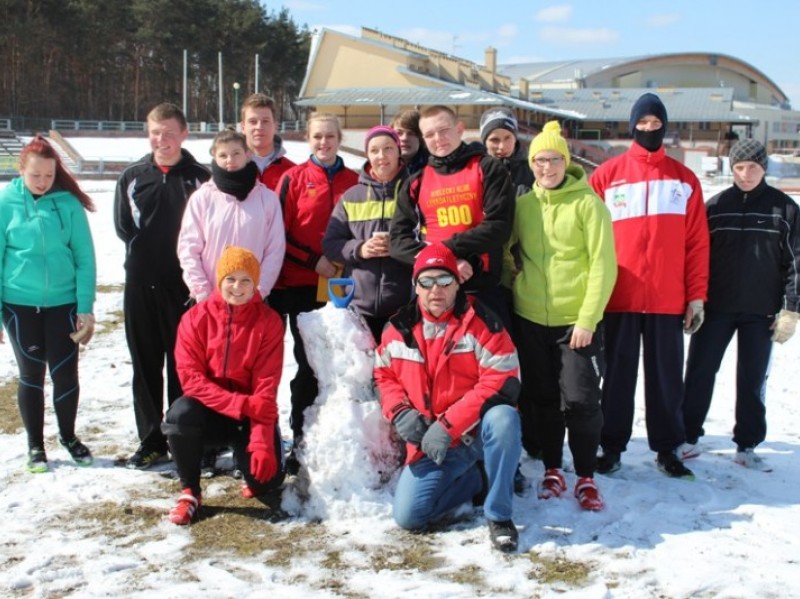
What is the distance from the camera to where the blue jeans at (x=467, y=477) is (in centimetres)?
346

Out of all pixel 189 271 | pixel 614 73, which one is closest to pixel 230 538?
pixel 189 271

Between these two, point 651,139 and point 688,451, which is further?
point 688,451

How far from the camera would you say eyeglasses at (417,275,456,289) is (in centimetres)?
357

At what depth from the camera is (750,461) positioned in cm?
450

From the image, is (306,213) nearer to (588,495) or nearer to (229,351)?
(229,351)

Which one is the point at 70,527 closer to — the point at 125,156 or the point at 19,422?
the point at 19,422

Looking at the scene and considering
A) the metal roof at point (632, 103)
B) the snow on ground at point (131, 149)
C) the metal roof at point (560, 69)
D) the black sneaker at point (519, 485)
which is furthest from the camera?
the metal roof at point (560, 69)

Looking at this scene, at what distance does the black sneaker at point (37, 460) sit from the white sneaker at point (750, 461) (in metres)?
4.13

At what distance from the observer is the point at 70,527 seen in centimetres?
369

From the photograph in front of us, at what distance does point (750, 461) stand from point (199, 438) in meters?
3.21

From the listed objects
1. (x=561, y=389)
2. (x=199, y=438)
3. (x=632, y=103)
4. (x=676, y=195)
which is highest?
(x=632, y=103)

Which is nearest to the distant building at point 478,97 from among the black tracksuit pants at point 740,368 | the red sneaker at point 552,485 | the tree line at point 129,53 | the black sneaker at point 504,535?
the tree line at point 129,53

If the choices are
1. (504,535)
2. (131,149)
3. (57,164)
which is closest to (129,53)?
(131,149)

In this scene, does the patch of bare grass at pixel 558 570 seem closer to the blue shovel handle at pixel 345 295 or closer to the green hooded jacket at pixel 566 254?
the green hooded jacket at pixel 566 254
